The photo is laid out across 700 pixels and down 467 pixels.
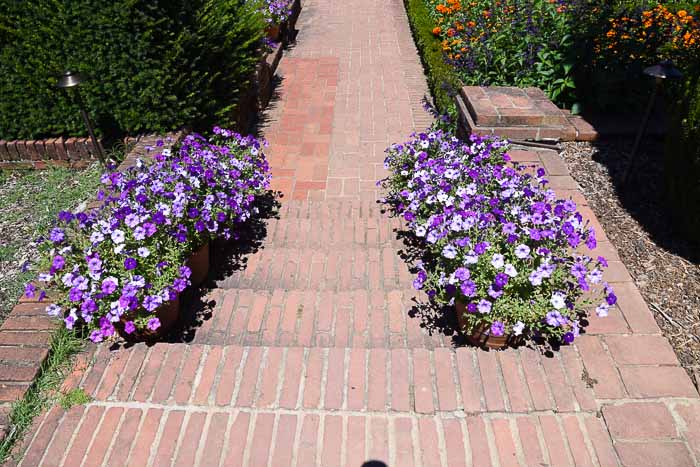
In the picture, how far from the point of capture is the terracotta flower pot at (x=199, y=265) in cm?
311

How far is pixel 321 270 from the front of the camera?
11.1 feet

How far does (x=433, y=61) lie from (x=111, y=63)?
161 inches

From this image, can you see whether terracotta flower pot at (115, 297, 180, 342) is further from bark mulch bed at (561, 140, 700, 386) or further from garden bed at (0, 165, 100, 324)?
bark mulch bed at (561, 140, 700, 386)

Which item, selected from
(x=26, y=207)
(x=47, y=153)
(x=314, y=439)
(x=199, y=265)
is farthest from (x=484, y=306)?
(x=47, y=153)

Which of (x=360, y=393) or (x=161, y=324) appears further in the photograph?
(x=161, y=324)

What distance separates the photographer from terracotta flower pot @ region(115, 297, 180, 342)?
8.62 ft

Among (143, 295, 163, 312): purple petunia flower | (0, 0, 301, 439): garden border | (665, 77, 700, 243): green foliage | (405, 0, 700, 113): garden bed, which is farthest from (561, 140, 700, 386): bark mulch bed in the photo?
(0, 0, 301, 439): garden border

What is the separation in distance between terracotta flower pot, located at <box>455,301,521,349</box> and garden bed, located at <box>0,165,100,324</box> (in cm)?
287

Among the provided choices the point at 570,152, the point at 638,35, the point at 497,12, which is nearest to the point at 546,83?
the point at 638,35

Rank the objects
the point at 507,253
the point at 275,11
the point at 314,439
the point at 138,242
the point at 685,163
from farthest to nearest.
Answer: the point at 275,11
the point at 685,163
the point at 138,242
the point at 507,253
the point at 314,439

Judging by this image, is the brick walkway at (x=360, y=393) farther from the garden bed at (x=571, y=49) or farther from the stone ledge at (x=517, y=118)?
the garden bed at (x=571, y=49)

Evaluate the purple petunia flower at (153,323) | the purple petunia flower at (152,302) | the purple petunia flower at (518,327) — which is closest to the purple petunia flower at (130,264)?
the purple petunia flower at (152,302)

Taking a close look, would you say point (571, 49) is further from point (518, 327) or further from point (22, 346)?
point (22, 346)

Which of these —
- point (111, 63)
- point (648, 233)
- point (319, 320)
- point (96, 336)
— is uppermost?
point (111, 63)
